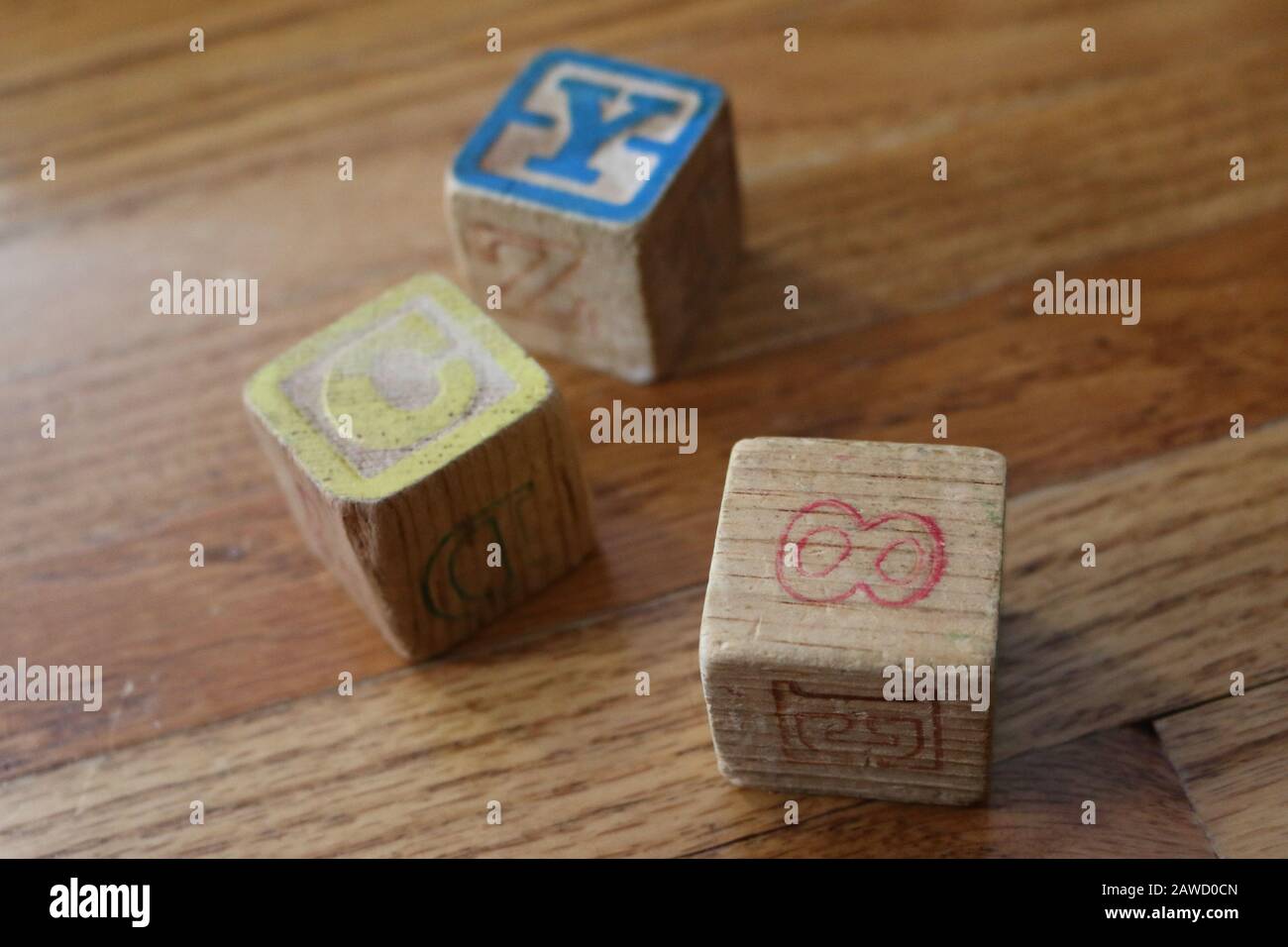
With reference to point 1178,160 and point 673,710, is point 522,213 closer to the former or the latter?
point 673,710

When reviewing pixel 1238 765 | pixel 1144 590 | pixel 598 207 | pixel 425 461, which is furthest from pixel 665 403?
pixel 1238 765

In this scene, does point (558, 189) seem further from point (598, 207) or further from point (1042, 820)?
point (1042, 820)

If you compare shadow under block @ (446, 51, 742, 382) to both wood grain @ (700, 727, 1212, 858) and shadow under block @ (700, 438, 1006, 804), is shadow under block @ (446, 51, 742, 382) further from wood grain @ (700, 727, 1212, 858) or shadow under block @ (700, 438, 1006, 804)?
wood grain @ (700, 727, 1212, 858)

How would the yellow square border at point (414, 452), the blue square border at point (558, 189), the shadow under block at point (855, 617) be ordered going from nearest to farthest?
the shadow under block at point (855, 617) → the yellow square border at point (414, 452) → the blue square border at point (558, 189)

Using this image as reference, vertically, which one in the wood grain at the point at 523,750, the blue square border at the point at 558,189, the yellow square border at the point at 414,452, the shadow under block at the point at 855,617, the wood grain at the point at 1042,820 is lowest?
the wood grain at the point at 1042,820

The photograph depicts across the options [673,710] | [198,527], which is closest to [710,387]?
[673,710]

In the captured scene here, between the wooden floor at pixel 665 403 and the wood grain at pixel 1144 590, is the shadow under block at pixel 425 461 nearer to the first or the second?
the wooden floor at pixel 665 403

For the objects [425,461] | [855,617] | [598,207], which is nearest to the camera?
[855,617]

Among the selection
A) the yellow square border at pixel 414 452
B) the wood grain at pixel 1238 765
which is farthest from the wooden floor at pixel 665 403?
the yellow square border at pixel 414 452
